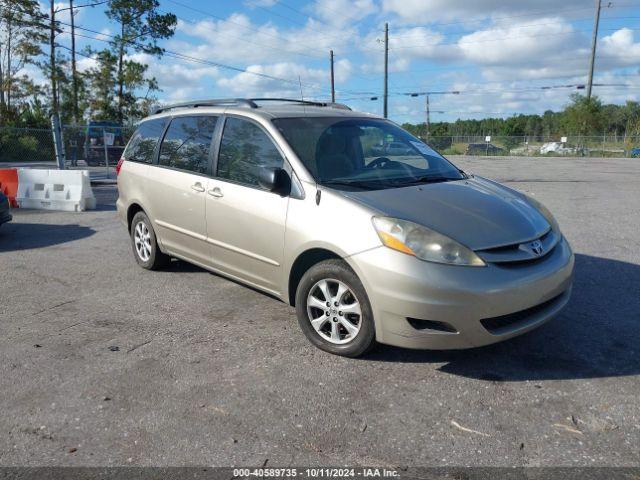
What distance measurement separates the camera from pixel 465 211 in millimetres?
3797

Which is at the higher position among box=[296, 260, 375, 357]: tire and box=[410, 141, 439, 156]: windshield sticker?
box=[410, 141, 439, 156]: windshield sticker

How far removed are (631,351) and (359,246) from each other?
207 cm

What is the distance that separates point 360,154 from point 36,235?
619 centimetres

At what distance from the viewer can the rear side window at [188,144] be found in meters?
5.10

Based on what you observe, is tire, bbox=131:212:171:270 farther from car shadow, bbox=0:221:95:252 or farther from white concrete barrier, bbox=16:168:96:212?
white concrete barrier, bbox=16:168:96:212

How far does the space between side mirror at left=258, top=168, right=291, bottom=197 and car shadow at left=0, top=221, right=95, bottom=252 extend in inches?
198

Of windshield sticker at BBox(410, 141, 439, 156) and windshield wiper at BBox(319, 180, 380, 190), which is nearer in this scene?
windshield wiper at BBox(319, 180, 380, 190)

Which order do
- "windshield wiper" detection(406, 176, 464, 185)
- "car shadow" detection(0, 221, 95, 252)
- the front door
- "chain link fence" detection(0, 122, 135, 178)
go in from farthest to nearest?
"chain link fence" detection(0, 122, 135, 178) < "car shadow" detection(0, 221, 95, 252) < "windshield wiper" detection(406, 176, 464, 185) < the front door

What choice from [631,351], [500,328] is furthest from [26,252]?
[631,351]

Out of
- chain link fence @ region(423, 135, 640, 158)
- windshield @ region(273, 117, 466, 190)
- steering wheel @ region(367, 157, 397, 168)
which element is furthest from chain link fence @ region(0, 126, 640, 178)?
steering wheel @ region(367, 157, 397, 168)

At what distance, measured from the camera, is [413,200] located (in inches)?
152

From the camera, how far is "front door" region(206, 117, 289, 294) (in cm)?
423

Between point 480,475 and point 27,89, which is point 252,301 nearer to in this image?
point 480,475

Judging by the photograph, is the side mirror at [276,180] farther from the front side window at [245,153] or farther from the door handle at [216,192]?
the door handle at [216,192]
